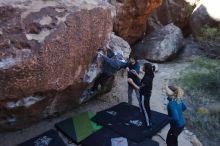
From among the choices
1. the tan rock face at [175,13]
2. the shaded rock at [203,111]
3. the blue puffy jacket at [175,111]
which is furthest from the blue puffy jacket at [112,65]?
the tan rock face at [175,13]

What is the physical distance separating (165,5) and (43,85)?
1060cm

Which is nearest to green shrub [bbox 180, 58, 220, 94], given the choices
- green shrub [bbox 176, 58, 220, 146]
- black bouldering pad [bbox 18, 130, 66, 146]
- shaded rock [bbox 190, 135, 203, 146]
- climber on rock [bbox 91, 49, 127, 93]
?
green shrub [bbox 176, 58, 220, 146]

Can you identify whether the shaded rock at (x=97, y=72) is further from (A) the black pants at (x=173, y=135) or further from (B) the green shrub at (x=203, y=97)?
(A) the black pants at (x=173, y=135)

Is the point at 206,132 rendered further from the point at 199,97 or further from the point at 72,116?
the point at 72,116

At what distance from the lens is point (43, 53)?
22.9 ft

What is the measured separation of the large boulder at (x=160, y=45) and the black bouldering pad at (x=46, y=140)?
6.94 m

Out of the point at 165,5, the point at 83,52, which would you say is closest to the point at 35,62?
the point at 83,52

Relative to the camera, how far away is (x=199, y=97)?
10.7 meters

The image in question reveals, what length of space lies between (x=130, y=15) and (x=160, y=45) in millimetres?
1777

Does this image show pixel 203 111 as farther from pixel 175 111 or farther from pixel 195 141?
pixel 175 111

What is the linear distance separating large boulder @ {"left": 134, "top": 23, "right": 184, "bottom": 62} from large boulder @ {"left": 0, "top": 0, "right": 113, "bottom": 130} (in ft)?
18.7

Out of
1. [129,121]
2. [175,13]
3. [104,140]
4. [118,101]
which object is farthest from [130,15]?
[104,140]

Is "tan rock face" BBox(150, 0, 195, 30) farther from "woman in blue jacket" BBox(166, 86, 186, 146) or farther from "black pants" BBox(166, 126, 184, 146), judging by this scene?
"woman in blue jacket" BBox(166, 86, 186, 146)

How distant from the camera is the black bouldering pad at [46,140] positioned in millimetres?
7750
